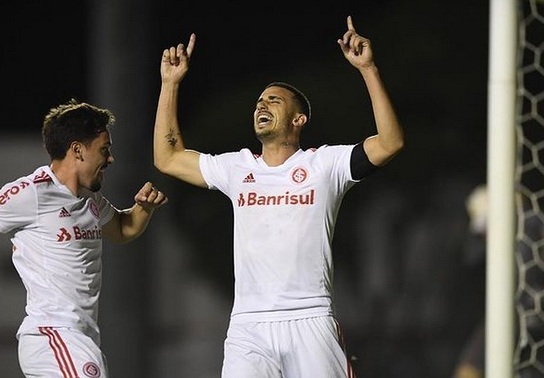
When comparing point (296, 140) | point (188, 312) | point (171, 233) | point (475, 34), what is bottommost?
point (188, 312)

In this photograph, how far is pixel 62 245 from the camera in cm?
416

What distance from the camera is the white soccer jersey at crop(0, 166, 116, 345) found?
4113mm

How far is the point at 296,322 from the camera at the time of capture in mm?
4145

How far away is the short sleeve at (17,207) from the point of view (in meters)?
4.14

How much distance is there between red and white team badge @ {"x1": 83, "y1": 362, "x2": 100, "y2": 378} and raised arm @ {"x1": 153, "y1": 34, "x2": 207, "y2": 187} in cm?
79

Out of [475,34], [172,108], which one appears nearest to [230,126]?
[475,34]

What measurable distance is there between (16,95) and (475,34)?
355cm

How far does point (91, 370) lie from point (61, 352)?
113 mm

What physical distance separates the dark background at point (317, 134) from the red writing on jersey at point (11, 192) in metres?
4.28

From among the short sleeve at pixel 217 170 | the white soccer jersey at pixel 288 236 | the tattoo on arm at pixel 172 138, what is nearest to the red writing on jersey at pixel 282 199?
the white soccer jersey at pixel 288 236

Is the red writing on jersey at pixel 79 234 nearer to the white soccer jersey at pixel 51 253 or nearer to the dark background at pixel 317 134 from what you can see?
the white soccer jersey at pixel 51 253

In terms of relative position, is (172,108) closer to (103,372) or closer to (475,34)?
(103,372)

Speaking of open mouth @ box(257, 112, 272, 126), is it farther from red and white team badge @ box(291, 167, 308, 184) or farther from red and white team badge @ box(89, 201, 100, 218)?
red and white team badge @ box(89, 201, 100, 218)

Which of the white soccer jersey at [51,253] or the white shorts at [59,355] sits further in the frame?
the white soccer jersey at [51,253]
